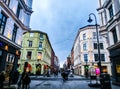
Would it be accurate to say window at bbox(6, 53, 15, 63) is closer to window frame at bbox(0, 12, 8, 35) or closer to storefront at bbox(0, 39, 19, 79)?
storefront at bbox(0, 39, 19, 79)

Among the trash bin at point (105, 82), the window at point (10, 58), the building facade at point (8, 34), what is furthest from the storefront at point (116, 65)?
the window at point (10, 58)

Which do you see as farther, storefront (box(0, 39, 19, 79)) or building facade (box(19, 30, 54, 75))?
building facade (box(19, 30, 54, 75))

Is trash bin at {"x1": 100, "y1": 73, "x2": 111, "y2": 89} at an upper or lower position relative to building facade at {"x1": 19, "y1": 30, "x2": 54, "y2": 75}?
lower

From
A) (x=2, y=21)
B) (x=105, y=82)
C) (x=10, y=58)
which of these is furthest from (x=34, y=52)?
(x=105, y=82)

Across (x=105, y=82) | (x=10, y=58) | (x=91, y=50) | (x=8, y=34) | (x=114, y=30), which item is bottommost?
(x=105, y=82)

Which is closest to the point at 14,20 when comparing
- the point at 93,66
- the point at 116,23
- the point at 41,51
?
the point at 116,23

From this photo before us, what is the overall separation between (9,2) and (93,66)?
102ft

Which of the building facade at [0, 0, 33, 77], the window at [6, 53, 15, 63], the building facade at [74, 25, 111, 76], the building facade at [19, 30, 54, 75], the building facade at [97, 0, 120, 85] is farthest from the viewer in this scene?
the building facade at [19, 30, 54, 75]

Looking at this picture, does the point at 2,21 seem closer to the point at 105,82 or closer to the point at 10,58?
the point at 10,58

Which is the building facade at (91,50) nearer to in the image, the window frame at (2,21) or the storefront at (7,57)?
the storefront at (7,57)

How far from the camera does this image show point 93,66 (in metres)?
38.0

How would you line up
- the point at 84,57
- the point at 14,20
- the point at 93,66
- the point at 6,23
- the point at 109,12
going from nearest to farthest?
the point at 6,23, the point at 14,20, the point at 109,12, the point at 93,66, the point at 84,57

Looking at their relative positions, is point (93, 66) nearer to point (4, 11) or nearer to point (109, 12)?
Result: point (109, 12)

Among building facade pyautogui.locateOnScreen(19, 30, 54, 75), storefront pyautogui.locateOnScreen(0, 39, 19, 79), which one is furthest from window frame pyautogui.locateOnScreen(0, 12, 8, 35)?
building facade pyautogui.locateOnScreen(19, 30, 54, 75)
